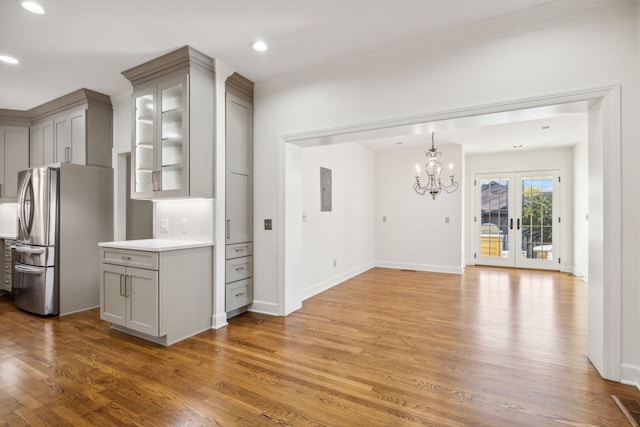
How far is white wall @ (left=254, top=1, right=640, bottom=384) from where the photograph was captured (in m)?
2.26

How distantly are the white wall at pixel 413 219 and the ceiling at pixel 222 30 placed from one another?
12.6 ft

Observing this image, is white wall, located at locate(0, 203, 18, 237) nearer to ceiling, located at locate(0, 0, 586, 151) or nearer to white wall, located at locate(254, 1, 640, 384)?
ceiling, located at locate(0, 0, 586, 151)

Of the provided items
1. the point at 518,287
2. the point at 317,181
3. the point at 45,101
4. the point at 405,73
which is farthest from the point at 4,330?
the point at 518,287

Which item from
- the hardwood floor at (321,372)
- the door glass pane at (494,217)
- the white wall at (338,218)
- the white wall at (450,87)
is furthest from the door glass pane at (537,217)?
the white wall at (450,87)

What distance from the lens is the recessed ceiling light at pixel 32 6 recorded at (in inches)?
93.4

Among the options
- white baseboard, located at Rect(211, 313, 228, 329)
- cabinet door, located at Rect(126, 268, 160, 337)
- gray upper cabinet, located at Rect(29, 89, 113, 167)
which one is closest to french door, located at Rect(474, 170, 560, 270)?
white baseboard, located at Rect(211, 313, 228, 329)

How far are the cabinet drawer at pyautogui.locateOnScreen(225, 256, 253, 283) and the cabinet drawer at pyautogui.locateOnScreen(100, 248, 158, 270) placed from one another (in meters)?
0.85

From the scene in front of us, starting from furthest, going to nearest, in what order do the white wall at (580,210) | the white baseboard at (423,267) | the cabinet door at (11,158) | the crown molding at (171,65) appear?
1. the white baseboard at (423,267)
2. the white wall at (580,210)
3. the cabinet door at (11,158)
4. the crown molding at (171,65)

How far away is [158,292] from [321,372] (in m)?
1.60

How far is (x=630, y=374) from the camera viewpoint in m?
2.23

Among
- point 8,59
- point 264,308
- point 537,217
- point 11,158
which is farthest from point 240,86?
point 537,217

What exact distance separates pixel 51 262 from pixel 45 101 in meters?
2.39

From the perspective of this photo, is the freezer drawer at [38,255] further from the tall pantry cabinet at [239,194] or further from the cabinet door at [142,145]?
the tall pantry cabinet at [239,194]

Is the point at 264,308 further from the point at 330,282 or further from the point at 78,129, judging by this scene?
the point at 78,129
